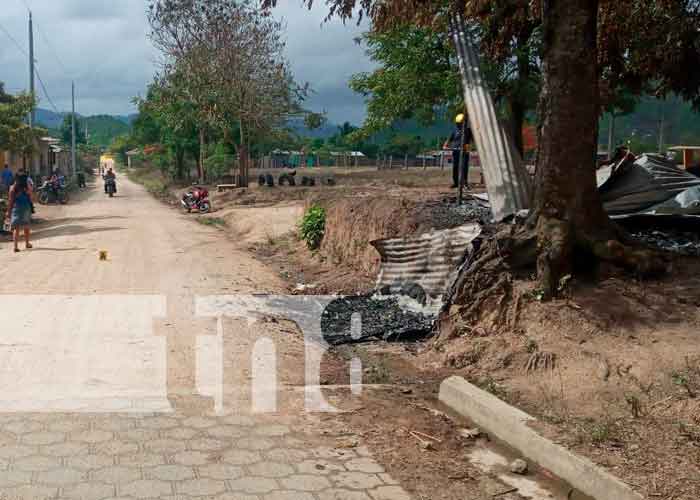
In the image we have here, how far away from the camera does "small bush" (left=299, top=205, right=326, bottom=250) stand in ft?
44.0

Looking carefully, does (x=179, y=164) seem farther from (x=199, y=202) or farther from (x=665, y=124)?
(x=665, y=124)

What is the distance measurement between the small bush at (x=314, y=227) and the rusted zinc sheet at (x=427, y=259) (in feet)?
13.9

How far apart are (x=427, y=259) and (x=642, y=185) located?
2697 mm

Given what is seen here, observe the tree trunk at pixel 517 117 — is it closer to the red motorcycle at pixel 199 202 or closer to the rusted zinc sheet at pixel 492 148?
the rusted zinc sheet at pixel 492 148

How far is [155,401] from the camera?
201 inches

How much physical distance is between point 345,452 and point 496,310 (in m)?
2.70

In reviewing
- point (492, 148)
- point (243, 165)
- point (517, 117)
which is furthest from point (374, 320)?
point (243, 165)

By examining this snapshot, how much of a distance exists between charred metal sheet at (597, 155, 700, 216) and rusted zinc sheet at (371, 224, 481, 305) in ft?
6.10

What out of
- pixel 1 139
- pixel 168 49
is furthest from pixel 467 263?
pixel 168 49

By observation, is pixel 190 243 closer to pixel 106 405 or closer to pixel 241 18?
pixel 106 405

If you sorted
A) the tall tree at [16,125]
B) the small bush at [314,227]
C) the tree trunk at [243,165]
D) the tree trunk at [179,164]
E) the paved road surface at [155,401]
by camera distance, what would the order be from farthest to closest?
the tree trunk at [179,164] → the tree trunk at [243,165] → the tall tree at [16,125] → the small bush at [314,227] → the paved road surface at [155,401]

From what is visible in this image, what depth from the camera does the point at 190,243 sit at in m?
14.9

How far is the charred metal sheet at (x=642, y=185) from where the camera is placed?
832 cm

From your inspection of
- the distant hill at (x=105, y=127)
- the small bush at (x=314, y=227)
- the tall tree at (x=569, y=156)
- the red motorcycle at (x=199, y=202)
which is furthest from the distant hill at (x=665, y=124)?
the distant hill at (x=105, y=127)
